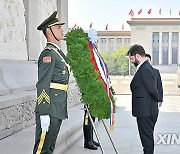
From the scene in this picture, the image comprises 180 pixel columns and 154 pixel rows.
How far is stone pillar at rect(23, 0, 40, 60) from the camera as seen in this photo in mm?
8336

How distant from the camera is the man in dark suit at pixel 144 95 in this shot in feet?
15.2

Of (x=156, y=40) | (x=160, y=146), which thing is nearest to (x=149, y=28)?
(x=156, y=40)

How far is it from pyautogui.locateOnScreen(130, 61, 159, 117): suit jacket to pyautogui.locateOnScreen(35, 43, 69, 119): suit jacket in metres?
1.20

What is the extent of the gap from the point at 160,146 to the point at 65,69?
9.64 ft

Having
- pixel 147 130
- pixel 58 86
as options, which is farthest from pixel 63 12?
pixel 58 86

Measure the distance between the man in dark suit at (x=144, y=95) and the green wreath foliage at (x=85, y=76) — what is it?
0.36 metres

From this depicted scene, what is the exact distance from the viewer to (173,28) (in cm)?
7575

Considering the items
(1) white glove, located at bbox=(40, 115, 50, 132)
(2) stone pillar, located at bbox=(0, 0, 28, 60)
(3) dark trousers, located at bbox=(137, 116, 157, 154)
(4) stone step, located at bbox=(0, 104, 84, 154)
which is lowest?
(4) stone step, located at bbox=(0, 104, 84, 154)

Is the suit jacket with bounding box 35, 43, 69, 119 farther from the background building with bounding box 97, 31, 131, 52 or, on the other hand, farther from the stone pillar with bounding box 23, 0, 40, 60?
the background building with bounding box 97, 31, 131, 52

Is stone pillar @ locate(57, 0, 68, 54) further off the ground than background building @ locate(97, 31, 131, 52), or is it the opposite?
background building @ locate(97, 31, 131, 52)

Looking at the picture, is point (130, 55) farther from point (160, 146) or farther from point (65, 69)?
point (160, 146)

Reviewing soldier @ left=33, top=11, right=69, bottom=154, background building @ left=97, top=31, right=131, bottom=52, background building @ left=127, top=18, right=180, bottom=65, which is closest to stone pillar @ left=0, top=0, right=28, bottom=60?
soldier @ left=33, top=11, right=69, bottom=154

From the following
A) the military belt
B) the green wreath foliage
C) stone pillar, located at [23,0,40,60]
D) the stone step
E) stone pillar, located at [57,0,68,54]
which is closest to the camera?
the military belt

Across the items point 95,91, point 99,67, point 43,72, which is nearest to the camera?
point 43,72
